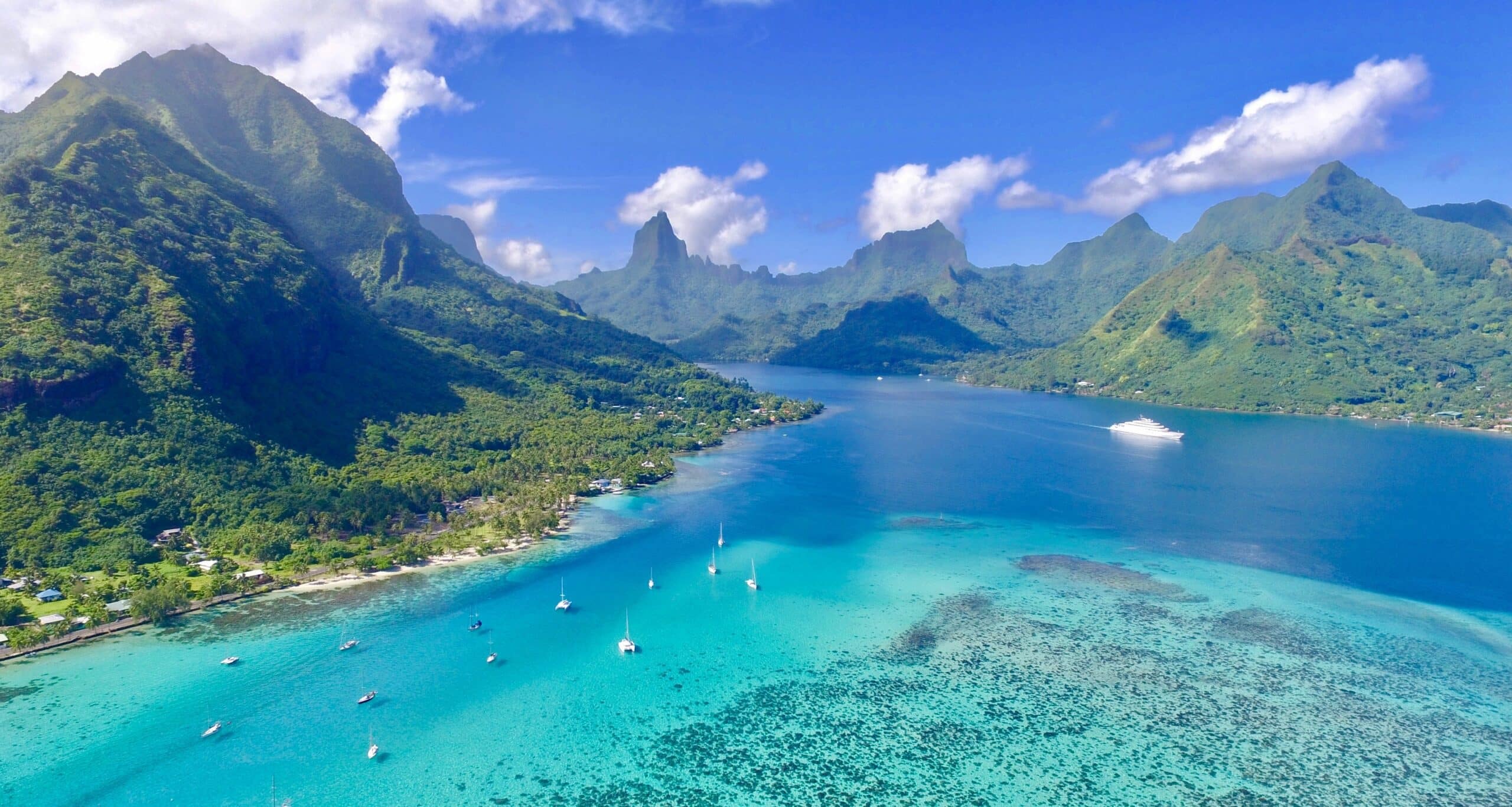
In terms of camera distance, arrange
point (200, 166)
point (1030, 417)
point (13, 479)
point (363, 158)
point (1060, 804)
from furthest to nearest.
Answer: point (363, 158) → point (1030, 417) → point (200, 166) → point (13, 479) → point (1060, 804)

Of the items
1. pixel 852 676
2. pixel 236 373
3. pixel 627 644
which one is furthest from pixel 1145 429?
pixel 236 373

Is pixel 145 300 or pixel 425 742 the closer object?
pixel 425 742

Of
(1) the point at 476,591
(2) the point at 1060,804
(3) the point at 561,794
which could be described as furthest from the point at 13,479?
(2) the point at 1060,804

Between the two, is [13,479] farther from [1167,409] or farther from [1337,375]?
[1337,375]

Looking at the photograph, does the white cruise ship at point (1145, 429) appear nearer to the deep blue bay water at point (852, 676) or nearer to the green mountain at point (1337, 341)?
the green mountain at point (1337, 341)

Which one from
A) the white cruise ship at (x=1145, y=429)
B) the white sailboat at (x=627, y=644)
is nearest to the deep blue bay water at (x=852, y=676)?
the white sailboat at (x=627, y=644)

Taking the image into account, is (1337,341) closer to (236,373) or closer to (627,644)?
(627,644)

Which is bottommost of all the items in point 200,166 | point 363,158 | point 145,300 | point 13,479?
point 13,479
